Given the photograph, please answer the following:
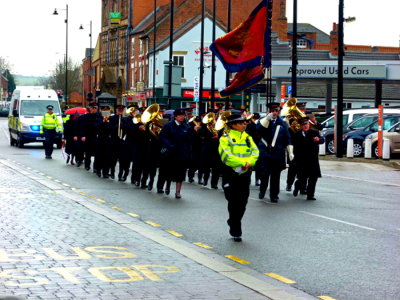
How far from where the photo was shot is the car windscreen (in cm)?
3778

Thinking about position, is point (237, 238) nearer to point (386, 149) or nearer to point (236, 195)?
point (236, 195)

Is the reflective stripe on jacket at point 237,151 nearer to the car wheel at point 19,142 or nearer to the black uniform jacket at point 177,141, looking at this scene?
the black uniform jacket at point 177,141

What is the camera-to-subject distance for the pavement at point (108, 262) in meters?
7.31

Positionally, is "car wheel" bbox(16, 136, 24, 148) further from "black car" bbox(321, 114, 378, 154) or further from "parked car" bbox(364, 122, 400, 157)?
"parked car" bbox(364, 122, 400, 157)

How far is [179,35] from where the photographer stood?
74.4 meters

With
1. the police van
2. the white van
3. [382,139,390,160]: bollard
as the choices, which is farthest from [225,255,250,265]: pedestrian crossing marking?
the police van

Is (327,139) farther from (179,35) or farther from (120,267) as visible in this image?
(179,35)

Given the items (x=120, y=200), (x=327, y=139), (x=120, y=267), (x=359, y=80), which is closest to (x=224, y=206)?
(x=120, y=200)

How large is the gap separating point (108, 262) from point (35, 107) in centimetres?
3019

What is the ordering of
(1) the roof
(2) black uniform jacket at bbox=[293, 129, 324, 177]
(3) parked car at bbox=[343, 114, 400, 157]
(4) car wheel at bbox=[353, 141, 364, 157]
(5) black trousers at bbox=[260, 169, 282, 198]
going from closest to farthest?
(5) black trousers at bbox=[260, 169, 282, 198] < (2) black uniform jacket at bbox=[293, 129, 324, 177] < (3) parked car at bbox=[343, 114, 400, 157] < (4) car wheel at bbox=[353, 141, 364, 157] < (1) the roof

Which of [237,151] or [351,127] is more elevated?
[351,127]

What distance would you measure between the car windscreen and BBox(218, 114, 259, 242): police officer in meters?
27.9

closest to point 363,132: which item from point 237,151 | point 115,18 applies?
point 237,151

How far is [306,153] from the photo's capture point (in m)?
16.8
